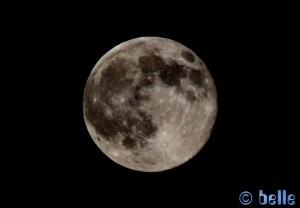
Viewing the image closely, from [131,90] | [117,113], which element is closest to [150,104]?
[131,90]

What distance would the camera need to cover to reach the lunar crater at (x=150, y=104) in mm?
4176

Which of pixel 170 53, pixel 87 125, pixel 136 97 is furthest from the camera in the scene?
pixel 87 125

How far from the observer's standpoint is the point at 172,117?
4.20 metres

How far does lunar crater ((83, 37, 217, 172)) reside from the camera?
418 centimetres

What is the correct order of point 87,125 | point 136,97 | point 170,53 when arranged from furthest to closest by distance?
point 87,125 → point 170,53 → point 136,97

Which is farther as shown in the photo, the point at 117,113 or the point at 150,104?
the point at 117,113

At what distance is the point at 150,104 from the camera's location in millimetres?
4137

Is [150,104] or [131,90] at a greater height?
[131,90]

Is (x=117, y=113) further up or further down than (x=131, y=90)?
further down

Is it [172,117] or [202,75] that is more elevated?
[202,75]

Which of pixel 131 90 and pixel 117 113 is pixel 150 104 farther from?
pixel 117 113

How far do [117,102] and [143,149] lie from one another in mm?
659

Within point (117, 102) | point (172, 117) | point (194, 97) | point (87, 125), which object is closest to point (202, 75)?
point (194, 97)

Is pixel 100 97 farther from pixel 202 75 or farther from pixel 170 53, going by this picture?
pixel 202 75
